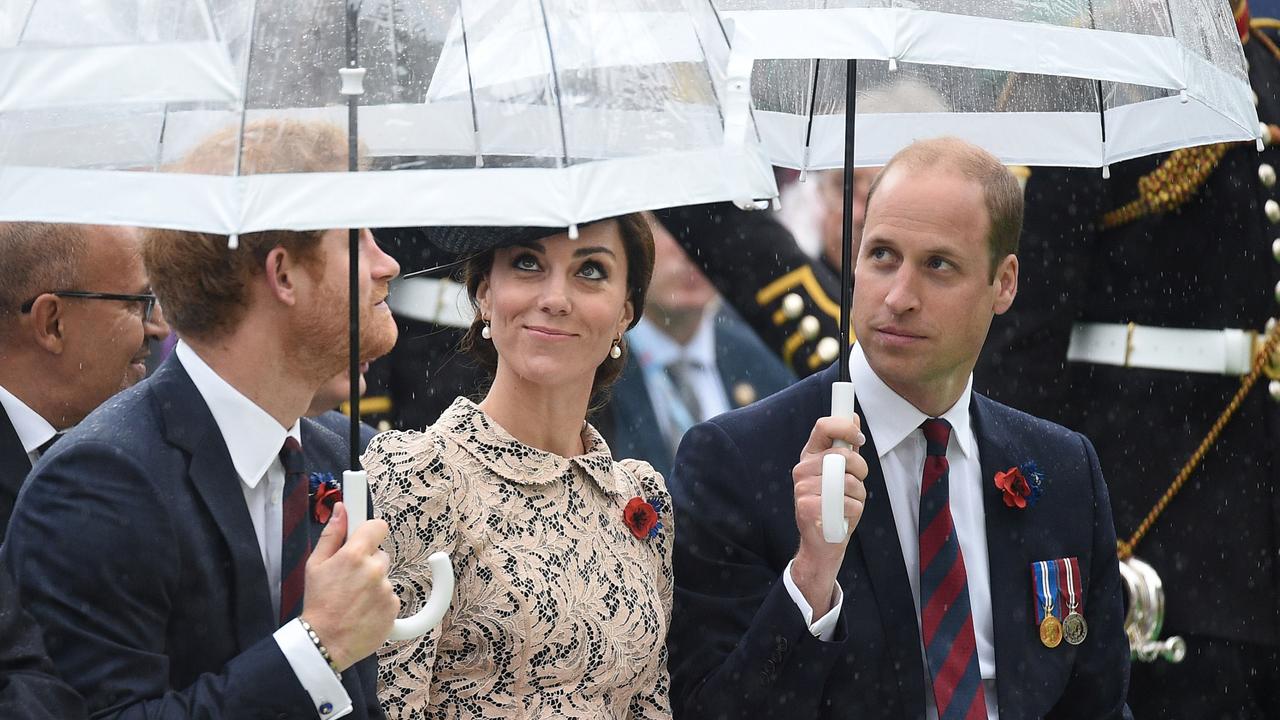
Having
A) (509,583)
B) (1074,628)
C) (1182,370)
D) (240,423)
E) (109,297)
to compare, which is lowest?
(1074,628)

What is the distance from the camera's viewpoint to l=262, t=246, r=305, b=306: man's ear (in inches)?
124

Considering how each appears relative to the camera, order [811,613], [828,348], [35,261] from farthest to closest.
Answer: [828,348]
[35,261]
[811,613]

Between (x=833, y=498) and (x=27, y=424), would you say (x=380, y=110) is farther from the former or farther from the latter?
(x=27, y=424)

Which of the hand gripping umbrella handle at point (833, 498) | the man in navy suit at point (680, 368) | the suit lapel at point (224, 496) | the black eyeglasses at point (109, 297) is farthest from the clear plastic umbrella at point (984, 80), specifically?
the man in navy suit at point (680, 368)

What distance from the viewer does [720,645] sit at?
3602 millimetres

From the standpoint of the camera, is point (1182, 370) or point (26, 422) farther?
point (1182, 370)

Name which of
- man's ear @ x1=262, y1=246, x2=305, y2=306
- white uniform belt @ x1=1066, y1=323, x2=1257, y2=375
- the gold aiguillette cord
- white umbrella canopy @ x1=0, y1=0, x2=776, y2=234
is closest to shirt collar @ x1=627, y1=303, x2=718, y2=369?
white uniform belt @ x1=1066, y1=323, x2=1257, y2=375

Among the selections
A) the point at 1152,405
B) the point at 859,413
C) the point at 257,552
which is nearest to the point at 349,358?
the point at 257,552

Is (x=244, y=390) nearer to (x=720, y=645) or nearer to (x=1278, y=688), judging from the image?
(x=720, y=645)

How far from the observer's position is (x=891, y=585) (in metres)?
3.58

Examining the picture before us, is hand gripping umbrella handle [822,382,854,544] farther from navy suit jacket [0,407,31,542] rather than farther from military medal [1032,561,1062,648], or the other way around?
navy suit jacket [0,407,31,542]

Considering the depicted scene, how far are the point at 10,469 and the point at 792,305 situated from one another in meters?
2.42

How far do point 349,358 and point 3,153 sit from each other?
761 millimetres

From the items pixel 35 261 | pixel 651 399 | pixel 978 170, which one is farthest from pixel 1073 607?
pixel 651 399
